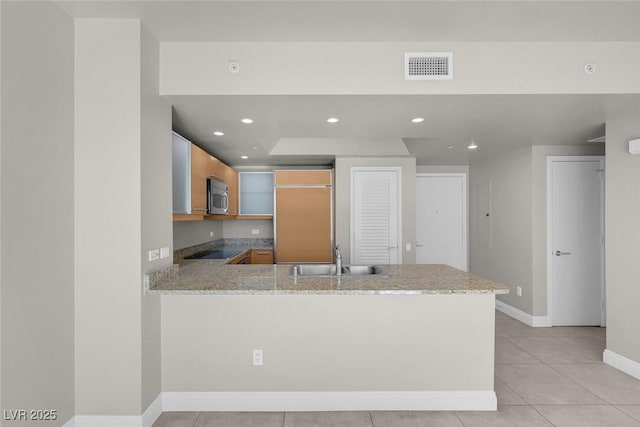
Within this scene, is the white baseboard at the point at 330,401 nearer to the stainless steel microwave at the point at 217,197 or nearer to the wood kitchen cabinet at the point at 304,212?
the stainless steel microwave at the point at 217,197

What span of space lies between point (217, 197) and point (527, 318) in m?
4.12

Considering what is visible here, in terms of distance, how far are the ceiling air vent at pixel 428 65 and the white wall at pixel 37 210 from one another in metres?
2.08

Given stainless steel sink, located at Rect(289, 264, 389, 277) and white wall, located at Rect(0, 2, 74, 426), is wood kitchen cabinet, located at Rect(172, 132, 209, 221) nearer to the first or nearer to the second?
white wall, located at Rect(0, 2, 74, 426)

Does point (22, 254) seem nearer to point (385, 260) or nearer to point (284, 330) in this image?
point (284, 330)

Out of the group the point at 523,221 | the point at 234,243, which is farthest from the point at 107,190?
the point at 523,221

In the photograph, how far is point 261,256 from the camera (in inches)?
190

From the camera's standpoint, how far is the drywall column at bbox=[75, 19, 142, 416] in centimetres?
188

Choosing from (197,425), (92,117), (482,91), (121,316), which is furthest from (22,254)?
(482,91)

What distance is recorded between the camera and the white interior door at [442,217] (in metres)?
5.28

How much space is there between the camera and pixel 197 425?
2.03m

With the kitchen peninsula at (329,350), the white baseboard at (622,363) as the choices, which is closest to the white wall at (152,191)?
the kitchen peninsula at (329,350)

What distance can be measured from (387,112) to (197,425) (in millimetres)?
2585

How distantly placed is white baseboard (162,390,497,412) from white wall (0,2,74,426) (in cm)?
71

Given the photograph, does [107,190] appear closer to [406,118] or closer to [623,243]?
[406,118]
